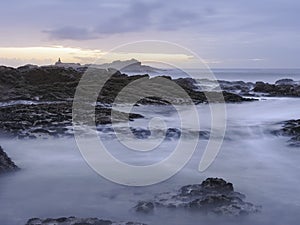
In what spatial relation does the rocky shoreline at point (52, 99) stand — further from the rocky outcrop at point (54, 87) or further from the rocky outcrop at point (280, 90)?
the rocky outcrop at point (280, 90)

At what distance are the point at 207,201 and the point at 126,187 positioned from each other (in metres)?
1.51

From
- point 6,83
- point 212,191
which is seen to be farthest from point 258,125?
point 6,83

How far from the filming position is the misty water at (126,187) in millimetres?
5121

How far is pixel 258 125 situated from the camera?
46.6 feet

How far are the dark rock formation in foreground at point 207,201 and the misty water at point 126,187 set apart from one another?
5.1 inches

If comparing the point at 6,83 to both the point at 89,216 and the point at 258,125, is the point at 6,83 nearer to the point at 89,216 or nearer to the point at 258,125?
the point at 258,125

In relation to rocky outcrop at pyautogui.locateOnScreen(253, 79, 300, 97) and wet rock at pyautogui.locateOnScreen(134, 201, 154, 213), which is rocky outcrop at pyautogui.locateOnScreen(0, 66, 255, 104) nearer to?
rocky outcrop at pyautogui.locateOnScreen(253, 79, 300, 97)

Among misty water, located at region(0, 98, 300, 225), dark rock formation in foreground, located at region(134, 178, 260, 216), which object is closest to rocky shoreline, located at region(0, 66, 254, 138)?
misty water, located at region(0, 98, 300, 225)

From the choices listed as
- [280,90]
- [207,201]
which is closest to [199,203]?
[207,201]

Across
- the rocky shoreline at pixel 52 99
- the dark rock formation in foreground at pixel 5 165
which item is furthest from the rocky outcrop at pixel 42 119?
the dark rock formation in foreground at pixel 5 165

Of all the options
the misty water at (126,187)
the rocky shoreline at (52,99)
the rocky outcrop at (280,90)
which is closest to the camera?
the misty water at (126,187)

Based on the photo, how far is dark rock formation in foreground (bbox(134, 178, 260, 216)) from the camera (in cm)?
516

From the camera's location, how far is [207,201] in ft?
17.3

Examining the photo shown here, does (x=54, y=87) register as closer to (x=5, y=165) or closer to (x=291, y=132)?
(x=291, y=132)
